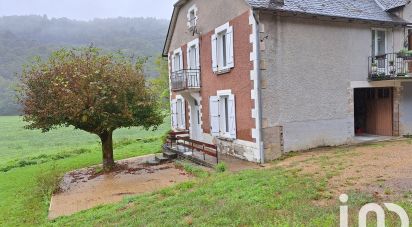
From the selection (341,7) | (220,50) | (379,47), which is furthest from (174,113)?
(379,47)

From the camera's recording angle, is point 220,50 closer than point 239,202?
No

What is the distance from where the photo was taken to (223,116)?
522 inches

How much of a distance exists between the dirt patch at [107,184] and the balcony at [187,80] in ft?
12.8

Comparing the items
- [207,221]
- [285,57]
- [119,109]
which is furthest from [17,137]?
[207,221]

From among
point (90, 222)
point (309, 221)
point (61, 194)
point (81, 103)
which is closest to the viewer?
point (309, 221)

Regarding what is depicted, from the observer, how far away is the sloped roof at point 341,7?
1084cm

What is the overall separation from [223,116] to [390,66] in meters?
6.84

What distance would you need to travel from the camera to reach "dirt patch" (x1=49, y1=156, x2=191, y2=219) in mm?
8867

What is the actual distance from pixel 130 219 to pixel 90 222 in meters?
1.04

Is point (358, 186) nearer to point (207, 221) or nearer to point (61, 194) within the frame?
point (207, 221)

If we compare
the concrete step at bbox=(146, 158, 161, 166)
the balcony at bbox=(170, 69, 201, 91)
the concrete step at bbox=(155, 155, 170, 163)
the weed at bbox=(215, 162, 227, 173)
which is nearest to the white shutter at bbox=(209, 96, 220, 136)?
the balcony at bbox=(170, 69, 201, 91)

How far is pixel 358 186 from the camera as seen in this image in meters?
6.30

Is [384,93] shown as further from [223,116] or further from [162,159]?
[162,159]

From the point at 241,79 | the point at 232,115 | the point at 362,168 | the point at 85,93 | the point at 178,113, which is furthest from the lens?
the point at 178,113
